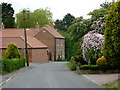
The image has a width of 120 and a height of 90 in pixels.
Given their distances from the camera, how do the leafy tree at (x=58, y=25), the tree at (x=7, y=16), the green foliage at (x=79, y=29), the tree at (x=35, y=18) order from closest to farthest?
the green foliage at (x=79, y=29)
the tree at (x=7, y=16)
the tree at (x=35, y=18)
the leafy tree at (x=58, y=25)

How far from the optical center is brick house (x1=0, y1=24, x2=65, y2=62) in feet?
228

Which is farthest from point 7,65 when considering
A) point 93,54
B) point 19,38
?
point 19,38

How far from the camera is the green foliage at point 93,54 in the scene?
35.4 m

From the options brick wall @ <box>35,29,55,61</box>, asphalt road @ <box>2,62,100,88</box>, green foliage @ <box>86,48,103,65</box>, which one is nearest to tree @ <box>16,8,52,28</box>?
brick wall @ <box>35,29,55,61</box>

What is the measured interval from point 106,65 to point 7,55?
17973mm

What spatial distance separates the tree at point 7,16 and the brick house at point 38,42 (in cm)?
1983

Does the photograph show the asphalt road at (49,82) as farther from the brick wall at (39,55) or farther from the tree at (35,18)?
the tree at (35,18)

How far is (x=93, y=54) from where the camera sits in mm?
36000

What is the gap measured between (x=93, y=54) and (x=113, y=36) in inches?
656

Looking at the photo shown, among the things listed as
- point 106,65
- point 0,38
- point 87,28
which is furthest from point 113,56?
point 0,38

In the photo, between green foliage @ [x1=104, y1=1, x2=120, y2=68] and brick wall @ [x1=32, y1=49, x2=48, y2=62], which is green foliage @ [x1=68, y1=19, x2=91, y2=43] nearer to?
brick wall @ [x1=32, y1=49, x2=48, y2=62]

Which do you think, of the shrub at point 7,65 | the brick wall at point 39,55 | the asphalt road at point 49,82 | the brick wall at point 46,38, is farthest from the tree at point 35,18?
Result: the asphalt road at point 49,82

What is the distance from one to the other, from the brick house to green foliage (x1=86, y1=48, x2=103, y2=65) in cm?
3312

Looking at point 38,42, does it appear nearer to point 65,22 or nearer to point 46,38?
point 46,38
